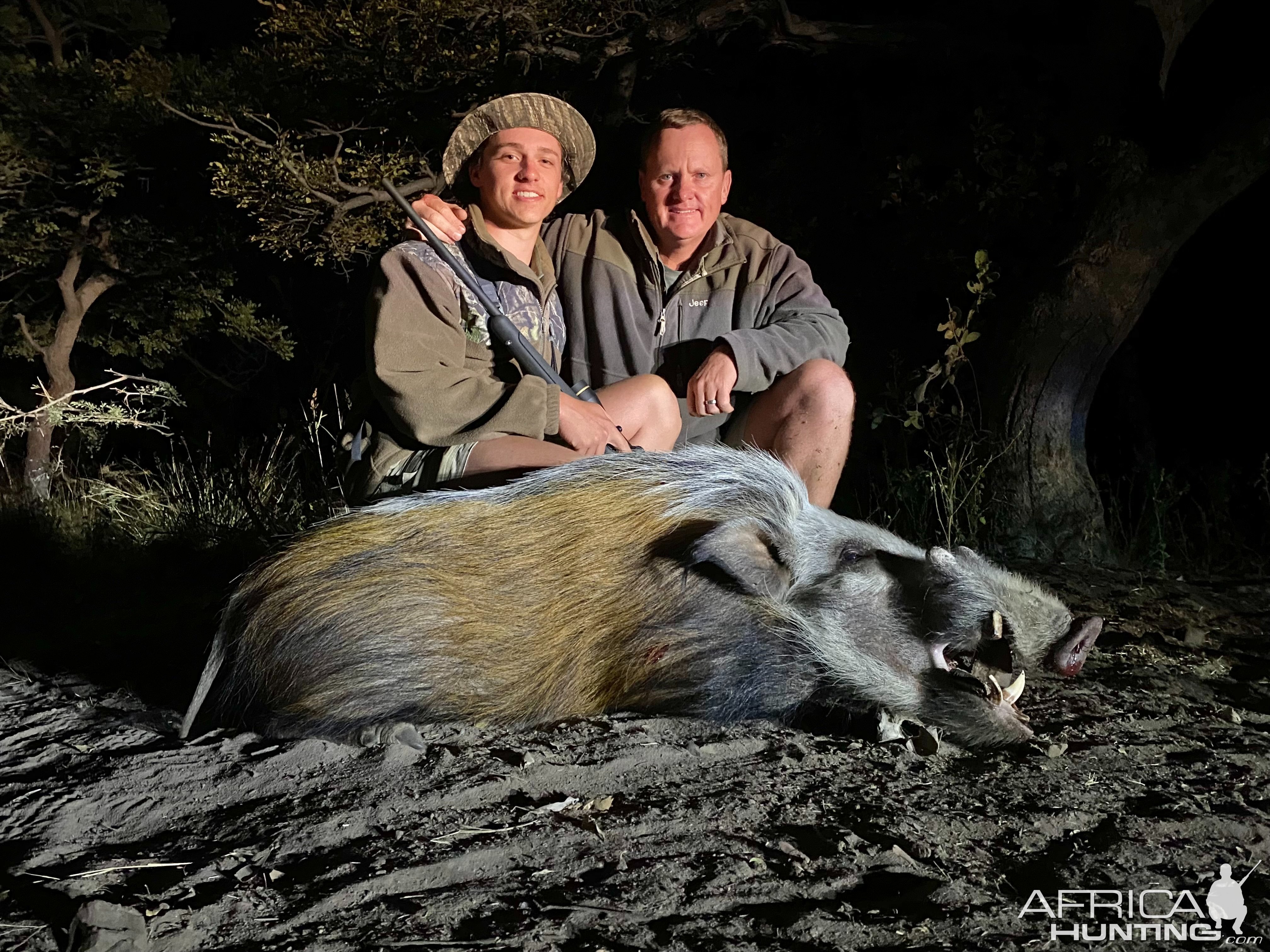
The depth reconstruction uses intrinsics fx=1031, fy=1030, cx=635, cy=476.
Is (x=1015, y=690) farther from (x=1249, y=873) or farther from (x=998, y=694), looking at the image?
(x=1249, y=873)

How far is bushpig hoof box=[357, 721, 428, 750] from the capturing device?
89.0 inches

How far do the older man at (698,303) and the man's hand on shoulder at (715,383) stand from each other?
92 millimetres

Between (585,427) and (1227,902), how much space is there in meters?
1.84

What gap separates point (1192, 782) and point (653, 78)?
17.8ft

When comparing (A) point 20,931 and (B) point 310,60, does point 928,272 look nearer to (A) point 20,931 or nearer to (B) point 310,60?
(B) point 310,60

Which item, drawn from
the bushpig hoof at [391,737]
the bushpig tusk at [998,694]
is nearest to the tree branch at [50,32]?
the bushpig hoof at [391,737]

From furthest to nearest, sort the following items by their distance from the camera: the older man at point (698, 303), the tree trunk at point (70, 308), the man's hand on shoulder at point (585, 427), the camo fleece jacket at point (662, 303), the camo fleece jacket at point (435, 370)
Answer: the tree trunk at point (70, 308)
the camo fleece jacket at point (662, 303)
the older man at point (698, 303)
the man's hand on shoulder at point (585, 427)
the camo fleece jacket at point (435, 370)

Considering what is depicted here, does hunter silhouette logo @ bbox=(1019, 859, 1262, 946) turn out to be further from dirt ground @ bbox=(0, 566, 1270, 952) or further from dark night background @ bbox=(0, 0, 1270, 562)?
dark night background @ bbox=(0, 0, 1270, 562)

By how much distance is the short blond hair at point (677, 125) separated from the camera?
3307 millimetres

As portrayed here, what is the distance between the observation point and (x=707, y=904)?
1602 millimetres

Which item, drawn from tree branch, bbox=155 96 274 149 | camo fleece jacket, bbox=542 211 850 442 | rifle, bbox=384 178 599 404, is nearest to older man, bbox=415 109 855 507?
camo fleece jacket, bbox=542 211 850 442

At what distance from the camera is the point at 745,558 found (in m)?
2.36

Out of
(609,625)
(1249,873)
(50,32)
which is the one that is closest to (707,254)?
(609,625)

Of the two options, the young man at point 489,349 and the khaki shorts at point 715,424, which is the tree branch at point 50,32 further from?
the khaki shorts at point 715,424
